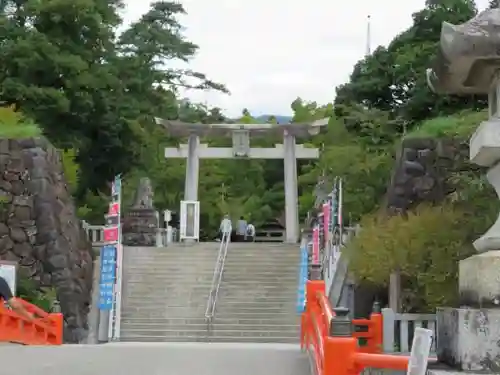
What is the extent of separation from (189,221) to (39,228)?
785 centimetres

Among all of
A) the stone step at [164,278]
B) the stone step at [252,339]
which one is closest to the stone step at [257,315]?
the stone step at [252,339]

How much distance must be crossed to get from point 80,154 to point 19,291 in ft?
30.4

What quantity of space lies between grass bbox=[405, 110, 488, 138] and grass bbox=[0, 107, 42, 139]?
9.33 meters

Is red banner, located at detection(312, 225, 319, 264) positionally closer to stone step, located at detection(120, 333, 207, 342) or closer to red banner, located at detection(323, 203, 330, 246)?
red banner, located at detection(323, 203, 330, 246)

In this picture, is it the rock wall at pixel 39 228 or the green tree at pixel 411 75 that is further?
the green tree at pixel 411 75

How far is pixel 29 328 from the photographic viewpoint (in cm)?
1338

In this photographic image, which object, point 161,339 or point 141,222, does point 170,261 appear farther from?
point 141,222

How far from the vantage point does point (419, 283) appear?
1197 cm

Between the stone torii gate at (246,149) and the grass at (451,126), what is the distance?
743 cm

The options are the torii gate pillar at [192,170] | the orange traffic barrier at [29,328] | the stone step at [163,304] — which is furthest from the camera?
the torii gate pillar at [192,170]

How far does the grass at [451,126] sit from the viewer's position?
18.7m

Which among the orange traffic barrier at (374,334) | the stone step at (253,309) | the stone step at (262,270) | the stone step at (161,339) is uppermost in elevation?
the orange traffic barrier at (374,334)

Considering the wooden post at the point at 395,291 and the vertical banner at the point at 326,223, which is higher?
the vertical banner at the point at 326,223

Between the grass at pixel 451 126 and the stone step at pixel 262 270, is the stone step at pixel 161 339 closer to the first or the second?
the stone step at pixel 262 270
